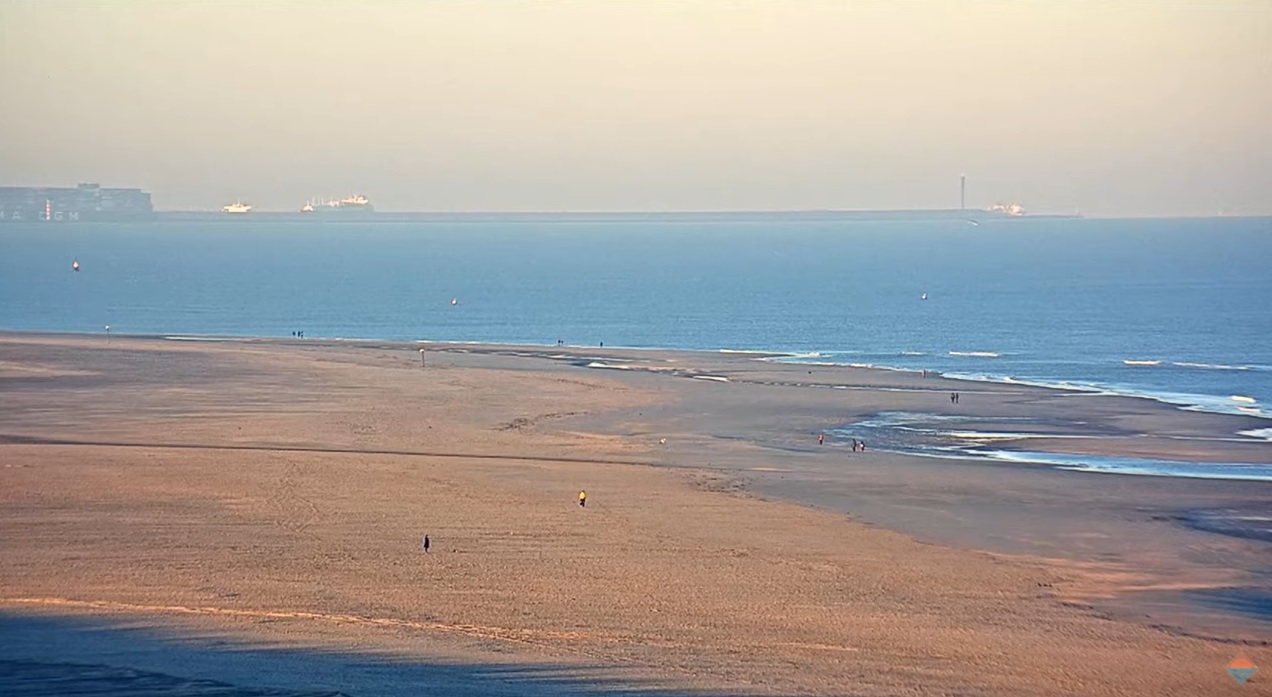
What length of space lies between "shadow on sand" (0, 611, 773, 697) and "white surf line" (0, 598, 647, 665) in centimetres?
113

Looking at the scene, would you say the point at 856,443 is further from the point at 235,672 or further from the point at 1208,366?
the point at 1208,366

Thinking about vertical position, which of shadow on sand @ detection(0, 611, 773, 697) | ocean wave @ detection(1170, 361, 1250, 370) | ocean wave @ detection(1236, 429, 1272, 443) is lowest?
shadow on sand @ detection(0, 611, 773, 697)

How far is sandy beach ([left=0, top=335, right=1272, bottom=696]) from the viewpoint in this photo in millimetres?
21469

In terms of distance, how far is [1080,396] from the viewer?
57.3m

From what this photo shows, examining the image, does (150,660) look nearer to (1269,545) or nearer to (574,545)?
(574,545)

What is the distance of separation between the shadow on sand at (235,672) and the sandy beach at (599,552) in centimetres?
7

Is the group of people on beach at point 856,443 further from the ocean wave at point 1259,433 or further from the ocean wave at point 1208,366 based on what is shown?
the ocean wave at point 1208,366

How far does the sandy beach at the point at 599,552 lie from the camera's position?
21.5 meters

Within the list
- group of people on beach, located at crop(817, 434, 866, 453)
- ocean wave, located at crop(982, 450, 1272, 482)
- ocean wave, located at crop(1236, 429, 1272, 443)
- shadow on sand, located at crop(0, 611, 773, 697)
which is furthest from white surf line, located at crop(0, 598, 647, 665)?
ocean wave, located at crop(1236, 429, 1272, 443)

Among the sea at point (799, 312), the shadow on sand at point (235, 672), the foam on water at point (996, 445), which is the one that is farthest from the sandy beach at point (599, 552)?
the sea at point (799, 312)

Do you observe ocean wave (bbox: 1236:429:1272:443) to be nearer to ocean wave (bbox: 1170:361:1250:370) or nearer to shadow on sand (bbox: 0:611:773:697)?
ocean wave (bbox: 1170:361:1250:370)

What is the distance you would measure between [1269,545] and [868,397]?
84.7ft

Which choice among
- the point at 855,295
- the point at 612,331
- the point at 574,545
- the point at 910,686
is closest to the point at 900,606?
the point at 910,686

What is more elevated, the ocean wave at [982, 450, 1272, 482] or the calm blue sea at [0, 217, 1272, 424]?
the calm blue sea at [0, 217, 1272, 424]
